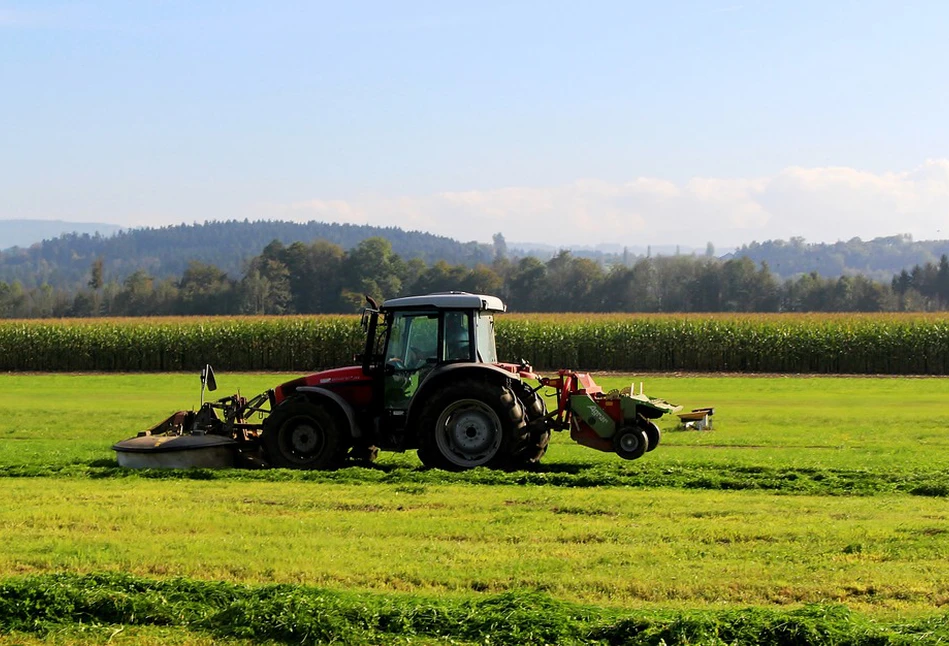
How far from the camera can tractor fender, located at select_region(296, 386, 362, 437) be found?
14.2m

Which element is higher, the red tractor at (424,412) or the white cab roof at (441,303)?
the white cab roof at (441,303)

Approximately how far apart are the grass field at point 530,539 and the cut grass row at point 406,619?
2 centimetres

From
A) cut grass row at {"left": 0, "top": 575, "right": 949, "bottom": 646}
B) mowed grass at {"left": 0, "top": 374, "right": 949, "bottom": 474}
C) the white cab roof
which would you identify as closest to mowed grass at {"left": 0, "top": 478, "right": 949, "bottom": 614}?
cut grass row at {"left": 0, "top": 575, "right": 949, "bottom": 646}

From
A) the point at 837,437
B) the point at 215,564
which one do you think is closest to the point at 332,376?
the point at 215,564

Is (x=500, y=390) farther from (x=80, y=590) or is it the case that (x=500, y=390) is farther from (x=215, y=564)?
(x=80, y=590)

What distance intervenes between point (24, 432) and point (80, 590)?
47.2 feet

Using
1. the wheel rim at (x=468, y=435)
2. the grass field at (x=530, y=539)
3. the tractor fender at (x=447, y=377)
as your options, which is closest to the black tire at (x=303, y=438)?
the grass field at (x=530, y=539)

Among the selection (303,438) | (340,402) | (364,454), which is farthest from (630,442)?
(303,438)


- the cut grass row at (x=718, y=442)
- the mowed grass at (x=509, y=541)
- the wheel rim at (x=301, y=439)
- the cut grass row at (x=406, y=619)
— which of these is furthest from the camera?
the wheel rim at (x=301, y=439)

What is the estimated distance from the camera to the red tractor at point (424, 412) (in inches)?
546

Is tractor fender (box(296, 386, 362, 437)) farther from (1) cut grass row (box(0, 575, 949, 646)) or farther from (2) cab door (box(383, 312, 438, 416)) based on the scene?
(1) cut grass row (box(0, 575, 949, 646))

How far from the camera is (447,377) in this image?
547 inches

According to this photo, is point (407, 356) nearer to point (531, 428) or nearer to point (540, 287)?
point (531, 428)

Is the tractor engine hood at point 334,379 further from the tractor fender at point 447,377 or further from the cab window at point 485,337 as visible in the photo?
the cab window at point 485,337
